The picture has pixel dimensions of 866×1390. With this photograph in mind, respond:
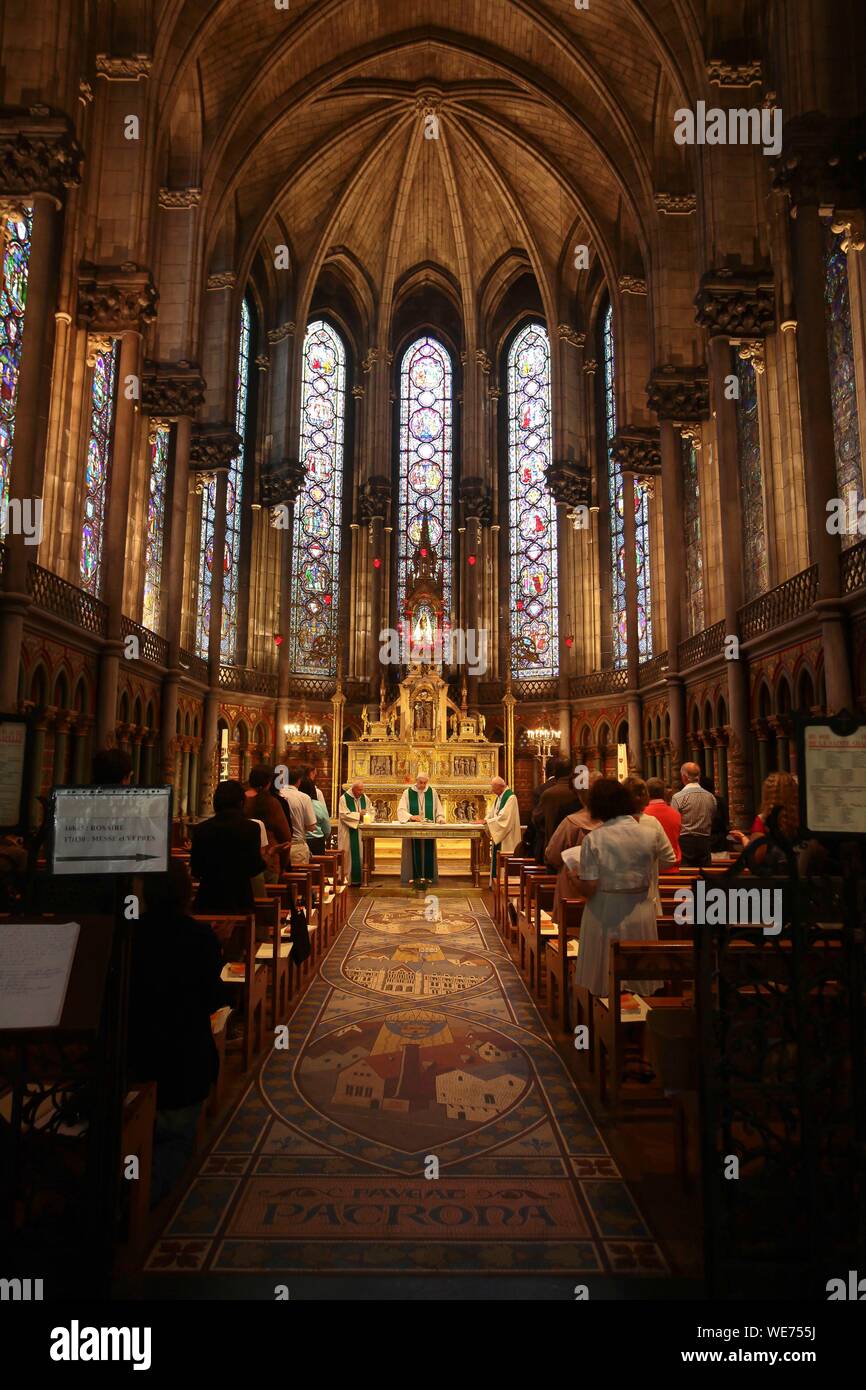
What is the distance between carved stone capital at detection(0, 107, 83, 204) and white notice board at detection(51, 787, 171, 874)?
11.8m

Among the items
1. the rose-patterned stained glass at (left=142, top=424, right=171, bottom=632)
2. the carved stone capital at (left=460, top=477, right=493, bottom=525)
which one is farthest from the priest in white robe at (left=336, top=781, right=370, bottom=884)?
the carved stone capital at (left=460, top=477, right=493, bottom=525)

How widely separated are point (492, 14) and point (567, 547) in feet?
45.6

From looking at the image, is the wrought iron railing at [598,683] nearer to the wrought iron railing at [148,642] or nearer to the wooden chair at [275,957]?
the wrought iron railing at [148,642]

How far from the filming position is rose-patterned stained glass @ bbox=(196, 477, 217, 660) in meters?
22.0

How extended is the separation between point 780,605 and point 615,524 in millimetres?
12627

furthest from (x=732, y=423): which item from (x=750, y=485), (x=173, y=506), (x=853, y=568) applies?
(x=173, y=506)

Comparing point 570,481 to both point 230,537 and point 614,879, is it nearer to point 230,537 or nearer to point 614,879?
point 230,537

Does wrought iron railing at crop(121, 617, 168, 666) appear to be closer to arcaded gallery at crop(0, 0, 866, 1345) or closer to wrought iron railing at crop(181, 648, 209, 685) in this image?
arcaded gallery at crop(0, 0, 866, 1345)

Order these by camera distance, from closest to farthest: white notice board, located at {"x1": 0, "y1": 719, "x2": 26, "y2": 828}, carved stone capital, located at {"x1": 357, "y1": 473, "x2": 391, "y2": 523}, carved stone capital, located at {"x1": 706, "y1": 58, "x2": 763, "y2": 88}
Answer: white notice board, located at {"x1": 0, "y1": 719, "x2": 26, "y2": 828}
carved stone capital, located at {"x1": 706, "y1": 58, "x2": 763, "y2": 88}
carved stone capital, located at {"x1": 357, "y1": 473, "x2": 391, "y2": 523}

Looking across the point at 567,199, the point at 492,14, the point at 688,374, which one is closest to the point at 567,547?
the point at 688,374

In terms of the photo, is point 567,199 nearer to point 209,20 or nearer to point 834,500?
point 209,20

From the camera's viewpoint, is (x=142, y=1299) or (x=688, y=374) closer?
(x=142, y=1299)

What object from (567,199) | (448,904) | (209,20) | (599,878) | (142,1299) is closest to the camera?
(142,1299)

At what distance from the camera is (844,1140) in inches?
138
